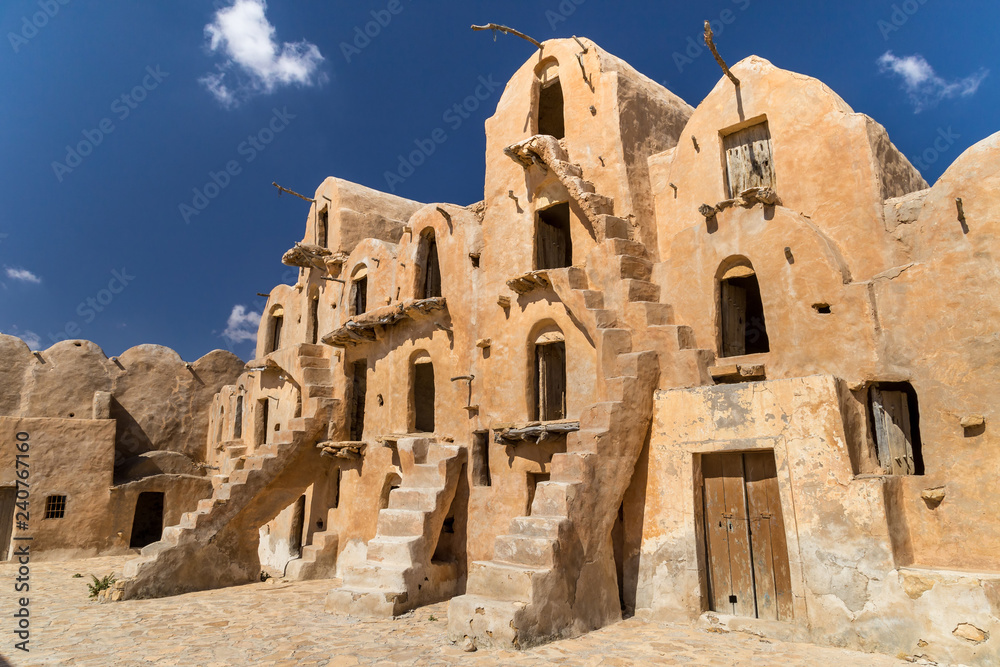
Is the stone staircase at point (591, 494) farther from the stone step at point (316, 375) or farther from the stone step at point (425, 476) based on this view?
the stone step at point (316, 375)

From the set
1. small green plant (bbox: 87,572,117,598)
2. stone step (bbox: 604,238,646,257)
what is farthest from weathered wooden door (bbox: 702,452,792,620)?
small green plant (bbox: 87,572,117,598)

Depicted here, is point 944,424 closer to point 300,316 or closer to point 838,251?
point 838,251

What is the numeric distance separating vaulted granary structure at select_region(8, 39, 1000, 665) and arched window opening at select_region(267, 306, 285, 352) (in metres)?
8.34

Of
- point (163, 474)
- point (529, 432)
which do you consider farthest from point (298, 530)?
point (529, 432)

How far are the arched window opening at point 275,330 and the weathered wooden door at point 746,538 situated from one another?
19.8 metres

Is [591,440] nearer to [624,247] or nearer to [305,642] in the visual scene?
[624,247]

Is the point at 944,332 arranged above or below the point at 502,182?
below

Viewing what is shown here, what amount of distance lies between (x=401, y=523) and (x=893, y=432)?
29.0 feet

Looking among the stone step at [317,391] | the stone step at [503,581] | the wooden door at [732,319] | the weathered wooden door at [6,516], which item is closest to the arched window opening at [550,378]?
the wooden door at [732,319]

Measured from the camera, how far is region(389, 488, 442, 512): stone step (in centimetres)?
1360

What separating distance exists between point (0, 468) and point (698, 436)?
73.8ft

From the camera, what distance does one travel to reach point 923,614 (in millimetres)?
8023

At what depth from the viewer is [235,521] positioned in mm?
16344

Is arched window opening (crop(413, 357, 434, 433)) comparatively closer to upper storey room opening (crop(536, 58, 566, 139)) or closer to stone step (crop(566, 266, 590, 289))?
stone step (crop(566, 266, 590, 289))
